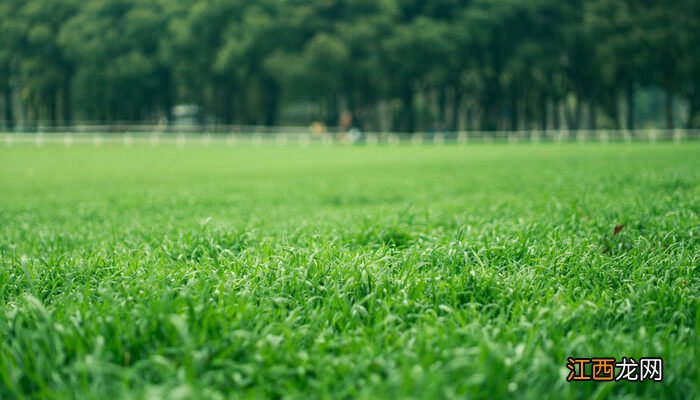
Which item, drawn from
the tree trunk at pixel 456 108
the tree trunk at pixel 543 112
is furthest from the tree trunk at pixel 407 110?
the tree trunk at pixel 543 112

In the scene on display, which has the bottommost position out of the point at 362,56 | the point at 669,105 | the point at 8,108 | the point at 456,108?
the point at 669,105

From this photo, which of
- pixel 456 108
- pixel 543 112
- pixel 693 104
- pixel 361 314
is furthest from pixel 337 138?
pixel 361 314

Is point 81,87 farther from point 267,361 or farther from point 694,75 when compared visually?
point 267,361

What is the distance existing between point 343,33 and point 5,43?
4238 centimetres

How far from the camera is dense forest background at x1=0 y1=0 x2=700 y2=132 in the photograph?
173ft

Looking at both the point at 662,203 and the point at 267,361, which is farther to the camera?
the point at 662,203

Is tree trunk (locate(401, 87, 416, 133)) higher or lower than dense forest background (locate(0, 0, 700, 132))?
lower

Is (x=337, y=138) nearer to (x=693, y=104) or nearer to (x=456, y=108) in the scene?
(x=456, y=108)

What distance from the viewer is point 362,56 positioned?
58.6 m

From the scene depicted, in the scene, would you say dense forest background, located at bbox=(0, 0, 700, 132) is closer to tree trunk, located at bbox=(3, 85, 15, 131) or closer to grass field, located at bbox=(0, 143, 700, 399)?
tree trunk, located at bbox=(3, 85, 15, 131)

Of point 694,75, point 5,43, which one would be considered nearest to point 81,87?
point 5,43

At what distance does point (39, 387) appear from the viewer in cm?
190

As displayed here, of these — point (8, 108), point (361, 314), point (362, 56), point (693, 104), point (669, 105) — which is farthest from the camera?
point (8, 108)

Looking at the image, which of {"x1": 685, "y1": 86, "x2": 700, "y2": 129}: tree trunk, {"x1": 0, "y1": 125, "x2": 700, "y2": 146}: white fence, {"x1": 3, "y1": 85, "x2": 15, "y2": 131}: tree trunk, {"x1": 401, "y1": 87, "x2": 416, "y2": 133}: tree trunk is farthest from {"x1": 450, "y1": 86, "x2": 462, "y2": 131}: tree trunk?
{"x1": 3, "y1": 85, "x2": 15, "y2": 131}: tree trunk
